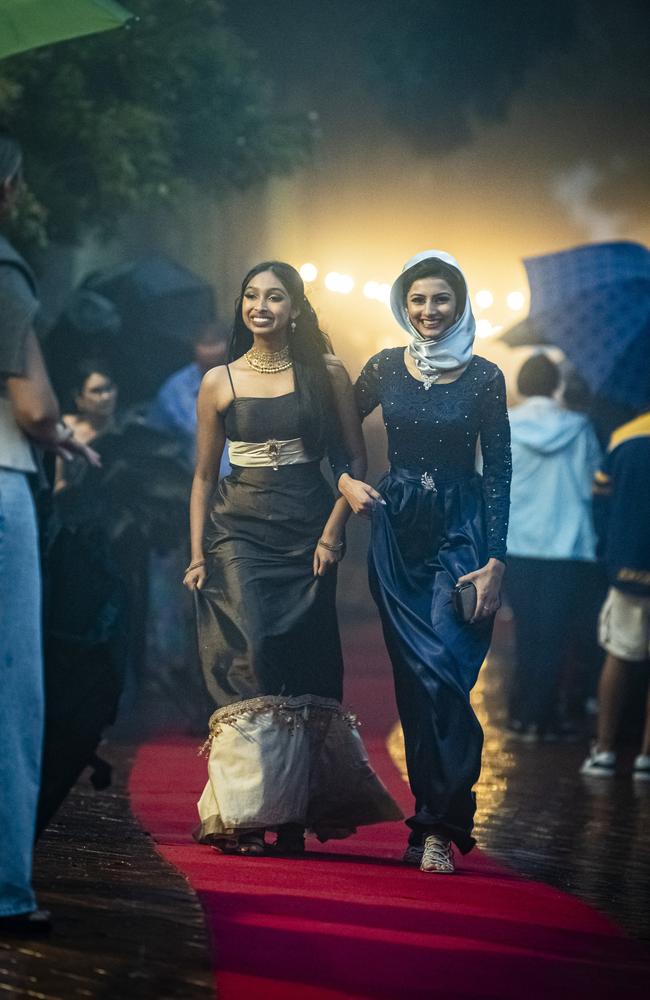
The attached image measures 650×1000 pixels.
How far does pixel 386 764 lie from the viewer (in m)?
7.77

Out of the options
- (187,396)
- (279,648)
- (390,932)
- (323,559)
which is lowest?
(390,932)

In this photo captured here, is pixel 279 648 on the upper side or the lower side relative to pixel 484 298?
A: lower

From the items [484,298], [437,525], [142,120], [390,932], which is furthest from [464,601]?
[484,298]

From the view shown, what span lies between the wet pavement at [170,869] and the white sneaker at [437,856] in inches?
15.2

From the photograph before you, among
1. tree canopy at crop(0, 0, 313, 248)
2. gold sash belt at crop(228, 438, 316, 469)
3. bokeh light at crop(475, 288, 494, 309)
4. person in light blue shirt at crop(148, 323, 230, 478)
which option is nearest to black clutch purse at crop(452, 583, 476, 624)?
gold sash belt at crop(228, 438, 316, 469)

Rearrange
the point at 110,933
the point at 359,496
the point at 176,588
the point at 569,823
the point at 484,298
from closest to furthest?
the point at 110,933
the point at 359,496
the point at 569,823
the point at 176,588
the point at 484,298

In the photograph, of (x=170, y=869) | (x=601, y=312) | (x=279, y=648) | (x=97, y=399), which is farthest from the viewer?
(x=97, y=399)

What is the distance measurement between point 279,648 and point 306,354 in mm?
972

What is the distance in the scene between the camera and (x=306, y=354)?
18.3ft

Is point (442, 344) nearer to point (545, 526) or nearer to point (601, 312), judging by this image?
point (601, 312)

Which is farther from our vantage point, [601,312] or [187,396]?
[187,396]

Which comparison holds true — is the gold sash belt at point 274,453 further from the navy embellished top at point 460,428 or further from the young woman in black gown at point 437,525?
the navy embellished top at point 460,428

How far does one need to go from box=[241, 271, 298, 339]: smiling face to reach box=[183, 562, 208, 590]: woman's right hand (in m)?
0.79

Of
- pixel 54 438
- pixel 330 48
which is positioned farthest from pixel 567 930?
pixel 330 48
